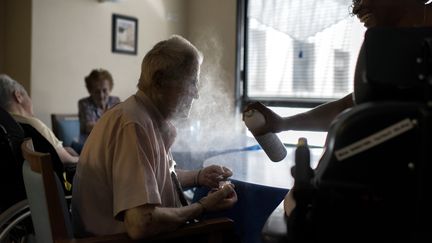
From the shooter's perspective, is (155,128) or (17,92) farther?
(17,92)

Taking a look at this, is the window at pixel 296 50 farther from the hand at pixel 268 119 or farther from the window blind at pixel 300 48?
the hand at pixel 268 119

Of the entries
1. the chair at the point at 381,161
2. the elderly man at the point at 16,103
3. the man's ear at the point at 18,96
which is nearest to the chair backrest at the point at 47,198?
the chair at the point at 381,161

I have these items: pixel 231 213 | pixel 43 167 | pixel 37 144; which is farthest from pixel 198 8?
pixel 43 167

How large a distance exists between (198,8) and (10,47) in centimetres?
207

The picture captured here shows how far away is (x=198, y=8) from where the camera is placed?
5000 millimetres

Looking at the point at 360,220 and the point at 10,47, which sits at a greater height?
the point at 10,47

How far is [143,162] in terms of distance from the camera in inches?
44.3

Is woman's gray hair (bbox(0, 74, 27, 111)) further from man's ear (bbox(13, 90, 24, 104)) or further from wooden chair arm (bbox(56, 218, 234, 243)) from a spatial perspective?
wooden chair arm (bbox(56, 218, 234, 243))

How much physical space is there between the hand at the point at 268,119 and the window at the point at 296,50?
2.56 m

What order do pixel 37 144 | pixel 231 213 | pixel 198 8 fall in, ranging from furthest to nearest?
pixel 198 8 < pixel 37 144 < pixel 231 213

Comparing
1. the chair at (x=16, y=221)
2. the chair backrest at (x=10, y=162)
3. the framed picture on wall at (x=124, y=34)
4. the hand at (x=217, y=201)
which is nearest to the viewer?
the hand at (x=217, y=201)

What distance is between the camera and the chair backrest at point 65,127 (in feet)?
12.7

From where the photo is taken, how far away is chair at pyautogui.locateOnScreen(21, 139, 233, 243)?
109 centimetres

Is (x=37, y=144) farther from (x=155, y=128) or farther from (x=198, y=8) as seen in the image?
(x=198, y=8)
